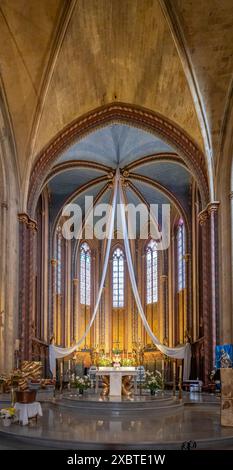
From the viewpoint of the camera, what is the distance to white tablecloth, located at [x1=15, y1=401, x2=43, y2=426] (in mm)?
10820

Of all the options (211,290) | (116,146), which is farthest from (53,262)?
(211,290)

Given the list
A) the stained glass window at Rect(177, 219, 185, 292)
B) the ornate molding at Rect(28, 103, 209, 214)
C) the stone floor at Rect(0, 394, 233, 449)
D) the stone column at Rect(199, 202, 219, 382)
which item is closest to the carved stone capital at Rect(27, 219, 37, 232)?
the ornate molding at Rect(28, 103, 209, 214)

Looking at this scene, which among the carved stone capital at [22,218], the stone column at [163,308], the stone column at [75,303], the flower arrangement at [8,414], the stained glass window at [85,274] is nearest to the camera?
the flower arrangement at [8,414]

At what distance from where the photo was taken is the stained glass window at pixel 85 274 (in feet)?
112

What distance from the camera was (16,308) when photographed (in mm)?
20656

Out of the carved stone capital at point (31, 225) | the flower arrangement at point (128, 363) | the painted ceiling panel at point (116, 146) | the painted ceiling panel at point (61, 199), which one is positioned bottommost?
the flower arrangement at point (128, 363)

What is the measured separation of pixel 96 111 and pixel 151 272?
13.5 m

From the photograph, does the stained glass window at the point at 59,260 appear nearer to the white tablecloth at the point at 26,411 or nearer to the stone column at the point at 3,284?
the stone column at the point at 3,284

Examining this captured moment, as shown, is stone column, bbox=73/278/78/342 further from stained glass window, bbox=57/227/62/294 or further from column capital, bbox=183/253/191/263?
column capital, bbox=183/253/191/263

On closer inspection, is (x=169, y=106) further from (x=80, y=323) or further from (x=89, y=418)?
(x=80, y=323)

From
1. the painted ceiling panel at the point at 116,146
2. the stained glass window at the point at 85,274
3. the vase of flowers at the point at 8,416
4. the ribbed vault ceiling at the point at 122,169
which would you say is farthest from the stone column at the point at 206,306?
the stained glass window at the point at 85,274

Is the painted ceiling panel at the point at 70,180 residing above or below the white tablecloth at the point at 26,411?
above

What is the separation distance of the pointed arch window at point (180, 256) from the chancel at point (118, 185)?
0.52ft
